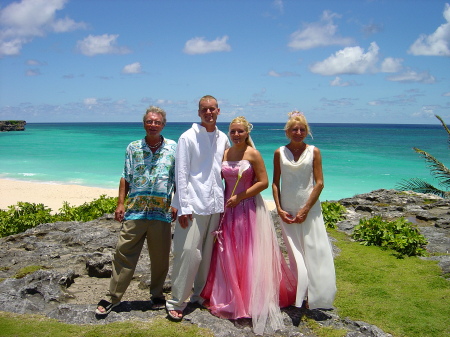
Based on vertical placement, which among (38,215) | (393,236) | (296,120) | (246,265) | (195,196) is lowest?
(38,215)

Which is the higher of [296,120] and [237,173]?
[296,120]

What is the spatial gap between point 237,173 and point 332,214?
485 cm

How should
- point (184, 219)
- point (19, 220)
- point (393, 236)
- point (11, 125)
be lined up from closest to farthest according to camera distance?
point (184, 219) → point (393, 236) → point (19, 220) → point (11, 125)

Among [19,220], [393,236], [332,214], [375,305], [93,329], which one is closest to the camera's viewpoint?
[93,329]

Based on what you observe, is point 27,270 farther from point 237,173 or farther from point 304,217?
point 304,217

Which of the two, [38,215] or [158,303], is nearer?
[158,303]

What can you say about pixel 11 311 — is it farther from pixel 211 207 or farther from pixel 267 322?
pixel 267 322

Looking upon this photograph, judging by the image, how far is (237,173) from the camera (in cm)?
434

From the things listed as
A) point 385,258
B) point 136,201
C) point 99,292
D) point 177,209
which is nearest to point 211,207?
point 177,209

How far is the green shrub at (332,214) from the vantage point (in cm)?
837

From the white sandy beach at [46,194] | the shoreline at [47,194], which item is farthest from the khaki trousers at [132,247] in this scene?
the white sandy beach at [46,194]

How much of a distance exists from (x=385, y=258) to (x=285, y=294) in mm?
2570

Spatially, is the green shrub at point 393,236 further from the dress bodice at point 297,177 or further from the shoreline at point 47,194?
the shoreline at point 47,194

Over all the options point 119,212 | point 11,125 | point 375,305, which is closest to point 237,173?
point 119,212
